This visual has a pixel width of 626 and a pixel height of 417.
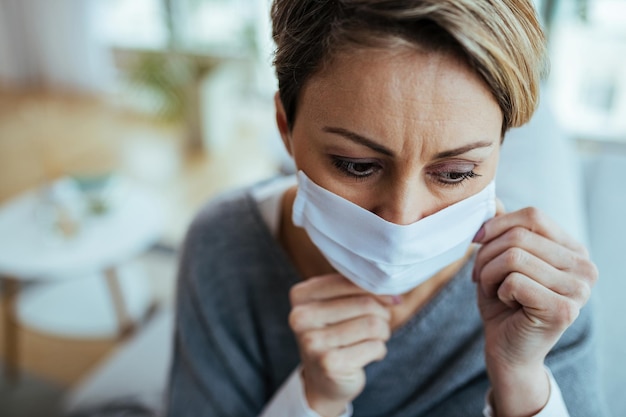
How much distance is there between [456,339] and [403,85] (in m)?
0.46

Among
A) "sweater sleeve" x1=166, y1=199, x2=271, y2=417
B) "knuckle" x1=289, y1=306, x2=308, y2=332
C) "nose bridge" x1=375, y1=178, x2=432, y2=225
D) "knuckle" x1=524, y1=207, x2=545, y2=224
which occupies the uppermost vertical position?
"nose bridge" x1=375, y1=178, x2=432, y2=225

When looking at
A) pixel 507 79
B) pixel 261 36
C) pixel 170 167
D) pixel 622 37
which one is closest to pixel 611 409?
pixel 507 79

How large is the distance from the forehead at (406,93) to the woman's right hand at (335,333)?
0.28 meters

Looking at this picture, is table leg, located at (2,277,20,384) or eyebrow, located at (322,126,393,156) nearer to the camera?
eyebrow, located at (322,126,393,156)

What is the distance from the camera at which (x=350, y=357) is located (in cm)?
79

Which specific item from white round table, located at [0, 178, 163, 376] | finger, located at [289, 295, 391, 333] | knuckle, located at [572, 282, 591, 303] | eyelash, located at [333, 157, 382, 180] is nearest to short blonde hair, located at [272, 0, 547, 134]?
eyelash, located at [333, 157, 382, 180]

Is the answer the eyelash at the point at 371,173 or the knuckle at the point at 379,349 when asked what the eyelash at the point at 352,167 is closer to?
the eyelash at the point at 371,173

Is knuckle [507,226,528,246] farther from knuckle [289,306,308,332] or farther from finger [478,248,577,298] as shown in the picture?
knuckle [289,306,308,332]

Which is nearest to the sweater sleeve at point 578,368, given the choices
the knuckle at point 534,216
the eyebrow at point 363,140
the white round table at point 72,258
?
the knuckle at point 534,216

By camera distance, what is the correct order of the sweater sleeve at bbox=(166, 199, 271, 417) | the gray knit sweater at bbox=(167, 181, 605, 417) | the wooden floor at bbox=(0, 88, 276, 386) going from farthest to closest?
1. the wooden floor at bbox=(0, 88, 276, 386)
2. the sweater sleeve at bbox=(166, 199, 271, 417)
3. the gray knit sweater at bbox=(167, 181, 605, 417)

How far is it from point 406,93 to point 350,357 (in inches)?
15.1

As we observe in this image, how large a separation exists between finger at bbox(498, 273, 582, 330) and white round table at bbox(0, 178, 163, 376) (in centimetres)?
158

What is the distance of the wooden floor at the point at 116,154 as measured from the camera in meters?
3.33

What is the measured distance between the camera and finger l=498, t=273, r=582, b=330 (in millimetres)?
674
